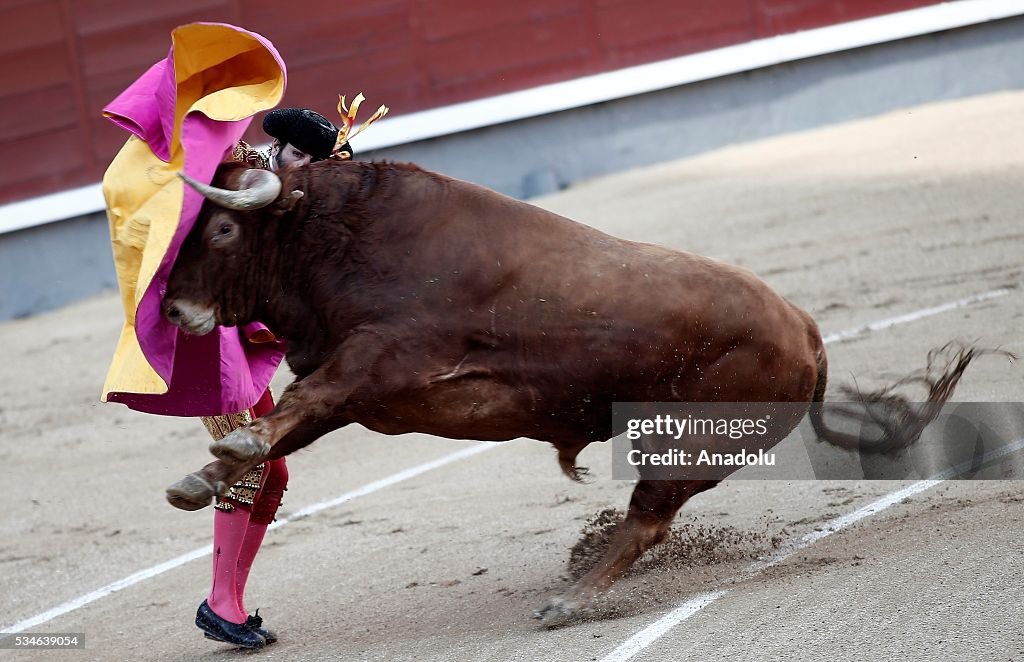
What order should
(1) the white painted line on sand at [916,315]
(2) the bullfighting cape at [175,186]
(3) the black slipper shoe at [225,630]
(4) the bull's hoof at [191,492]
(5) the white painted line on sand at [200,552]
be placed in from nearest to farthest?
(4) the bull's hoof at [191,492]
(2) the bullfighting cape at [175,186]
(3) the black slipper shoe at [225,630]
(5) the white painted line on sand at [200,552]
(1) the white painted line on sand at [916,315]

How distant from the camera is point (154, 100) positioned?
3.09 metres

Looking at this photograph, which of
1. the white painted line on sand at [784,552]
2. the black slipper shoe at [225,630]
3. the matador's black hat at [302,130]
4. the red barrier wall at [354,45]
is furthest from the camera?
the red barrier wall at [354,45]

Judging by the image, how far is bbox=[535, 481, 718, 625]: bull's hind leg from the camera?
3121 millimetres

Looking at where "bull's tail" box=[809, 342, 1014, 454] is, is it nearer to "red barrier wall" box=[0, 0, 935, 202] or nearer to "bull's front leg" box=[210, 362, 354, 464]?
"bull's front leg" box=[210, 362, 354, 464]

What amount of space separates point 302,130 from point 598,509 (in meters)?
1.47

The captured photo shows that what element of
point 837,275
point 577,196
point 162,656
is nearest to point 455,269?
point 162,656

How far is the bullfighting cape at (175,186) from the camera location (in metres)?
2.97

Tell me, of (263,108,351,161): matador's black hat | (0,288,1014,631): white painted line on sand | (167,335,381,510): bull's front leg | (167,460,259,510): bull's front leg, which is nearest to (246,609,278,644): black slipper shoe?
(167,335,381,510): bull's front leg

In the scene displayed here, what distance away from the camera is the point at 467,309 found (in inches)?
119

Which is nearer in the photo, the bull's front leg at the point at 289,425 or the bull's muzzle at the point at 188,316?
the bull's front leg at the point at 289,425

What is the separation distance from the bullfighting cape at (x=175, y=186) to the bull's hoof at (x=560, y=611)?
87 cm

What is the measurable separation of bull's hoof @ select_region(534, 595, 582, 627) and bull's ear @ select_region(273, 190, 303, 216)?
1.07 metres

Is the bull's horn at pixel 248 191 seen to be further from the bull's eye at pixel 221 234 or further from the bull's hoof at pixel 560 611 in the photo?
the bull's hoof at pixel 560 611

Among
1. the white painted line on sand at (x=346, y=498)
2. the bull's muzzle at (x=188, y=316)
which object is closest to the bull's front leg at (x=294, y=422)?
the bull's muzzle at (x=188, y=316)
